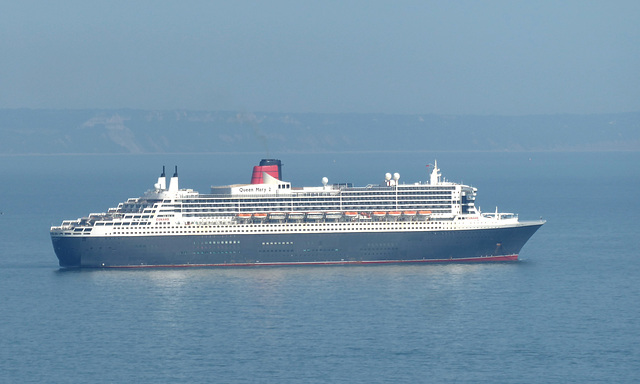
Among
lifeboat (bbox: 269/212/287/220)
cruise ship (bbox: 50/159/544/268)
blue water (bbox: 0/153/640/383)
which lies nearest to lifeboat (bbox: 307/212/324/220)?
cruise ship (bbox: 50/159/544/268)

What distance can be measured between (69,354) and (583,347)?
23.4 metres

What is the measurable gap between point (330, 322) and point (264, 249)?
18.6 metres

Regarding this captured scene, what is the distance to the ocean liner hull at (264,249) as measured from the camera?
257ft

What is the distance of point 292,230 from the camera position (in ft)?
260

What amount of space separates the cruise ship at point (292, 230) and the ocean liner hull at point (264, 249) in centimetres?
6

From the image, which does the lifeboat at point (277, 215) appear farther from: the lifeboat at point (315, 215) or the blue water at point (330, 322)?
the blue water at point (330, 322)

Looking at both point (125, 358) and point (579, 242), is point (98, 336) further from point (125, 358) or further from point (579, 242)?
point (579, 242)

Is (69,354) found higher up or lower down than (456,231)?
lower down

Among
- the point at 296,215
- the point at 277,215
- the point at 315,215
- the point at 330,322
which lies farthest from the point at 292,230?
the point at 330,322

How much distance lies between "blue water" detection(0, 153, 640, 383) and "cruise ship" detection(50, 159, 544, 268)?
1506 millimetres

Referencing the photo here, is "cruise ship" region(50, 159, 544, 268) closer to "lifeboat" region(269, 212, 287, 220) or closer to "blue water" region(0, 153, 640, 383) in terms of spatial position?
"lifeboat" region(269, 212, 287, 220)

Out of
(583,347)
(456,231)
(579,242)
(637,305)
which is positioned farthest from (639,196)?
(583,347)

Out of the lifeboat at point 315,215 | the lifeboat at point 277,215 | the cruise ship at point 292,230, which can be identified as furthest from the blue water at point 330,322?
the lifeboat at point 277,215

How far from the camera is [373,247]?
79125mm
